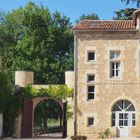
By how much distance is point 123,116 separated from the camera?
38.5m

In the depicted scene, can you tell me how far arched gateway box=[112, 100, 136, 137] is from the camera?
3828 centimetres

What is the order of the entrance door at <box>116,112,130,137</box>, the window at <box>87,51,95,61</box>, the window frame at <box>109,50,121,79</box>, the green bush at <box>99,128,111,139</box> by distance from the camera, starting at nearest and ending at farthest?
the green bush at <box>99,128,111,139</box>
the entrance door at <box>116,112,130,137</box>
the window frame at <box>109,50,121,79</box>
the window at <box>87,51,95,61</box>

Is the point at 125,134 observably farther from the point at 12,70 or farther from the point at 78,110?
the point at 12,70

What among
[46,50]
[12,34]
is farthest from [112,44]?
[12,34]

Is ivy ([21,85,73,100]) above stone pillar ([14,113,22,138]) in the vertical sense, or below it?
above

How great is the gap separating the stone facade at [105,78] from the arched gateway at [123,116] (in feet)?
1.07

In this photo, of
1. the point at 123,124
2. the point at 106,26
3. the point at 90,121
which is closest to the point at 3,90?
the point at 90,121

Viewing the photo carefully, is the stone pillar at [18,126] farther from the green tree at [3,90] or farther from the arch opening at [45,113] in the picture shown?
the arch opening at [45,113]

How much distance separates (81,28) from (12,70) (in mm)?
17450

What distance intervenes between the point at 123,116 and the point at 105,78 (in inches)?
127

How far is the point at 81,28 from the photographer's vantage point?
38.8 meters

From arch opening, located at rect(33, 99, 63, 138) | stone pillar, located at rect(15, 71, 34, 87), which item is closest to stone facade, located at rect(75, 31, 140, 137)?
stone pillar, located at rect(15, 71, 34, 87)

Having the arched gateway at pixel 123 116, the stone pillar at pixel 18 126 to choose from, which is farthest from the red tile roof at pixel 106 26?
the stone pillar at pixel 18 126

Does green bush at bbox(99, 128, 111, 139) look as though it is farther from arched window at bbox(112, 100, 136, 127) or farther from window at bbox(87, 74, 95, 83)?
window at bbox(87, 74, 95, 83)
